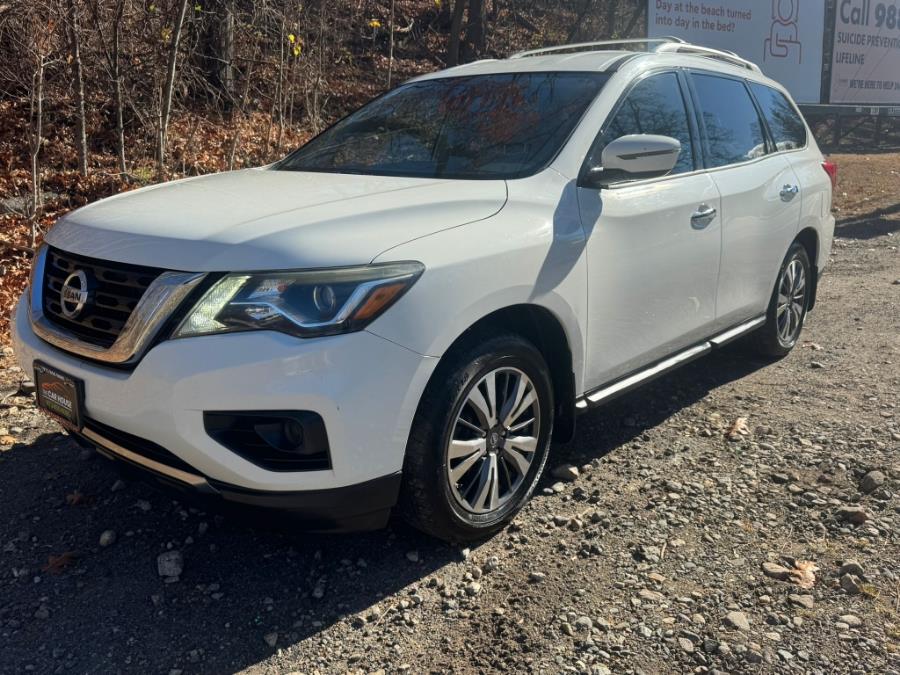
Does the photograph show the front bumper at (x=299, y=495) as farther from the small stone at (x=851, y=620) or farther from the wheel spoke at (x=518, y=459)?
the small stone at (x=851, y=620)

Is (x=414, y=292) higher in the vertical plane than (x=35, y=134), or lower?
lower

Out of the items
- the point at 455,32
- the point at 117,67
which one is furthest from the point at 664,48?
the point at 455,32

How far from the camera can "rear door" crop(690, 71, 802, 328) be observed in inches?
171

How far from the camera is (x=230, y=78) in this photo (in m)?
10.9

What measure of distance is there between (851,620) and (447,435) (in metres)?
1.45

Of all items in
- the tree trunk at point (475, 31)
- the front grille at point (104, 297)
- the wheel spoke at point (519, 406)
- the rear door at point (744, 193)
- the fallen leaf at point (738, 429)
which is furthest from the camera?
the tree trunk at point (475, 31)

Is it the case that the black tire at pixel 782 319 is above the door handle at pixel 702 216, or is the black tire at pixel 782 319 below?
below

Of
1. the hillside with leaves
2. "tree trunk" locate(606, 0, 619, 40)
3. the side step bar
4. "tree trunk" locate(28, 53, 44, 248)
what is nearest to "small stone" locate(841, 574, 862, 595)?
the side step bar

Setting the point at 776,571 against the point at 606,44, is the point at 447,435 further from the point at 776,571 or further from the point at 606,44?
the point at 606,44

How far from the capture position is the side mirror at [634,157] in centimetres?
330

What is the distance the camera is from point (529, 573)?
3023 millimetres

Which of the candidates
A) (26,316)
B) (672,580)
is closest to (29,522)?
(26,316)

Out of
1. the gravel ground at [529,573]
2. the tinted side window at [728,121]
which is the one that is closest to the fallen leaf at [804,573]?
the gravel ground at [529,573]

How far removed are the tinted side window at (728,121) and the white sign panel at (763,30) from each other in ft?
37.7
